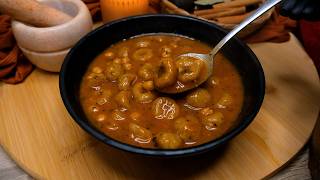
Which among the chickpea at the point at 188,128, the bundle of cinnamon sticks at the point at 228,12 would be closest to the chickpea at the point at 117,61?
the chickpea at the point at 188,128

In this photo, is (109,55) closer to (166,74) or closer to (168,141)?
(166,74)

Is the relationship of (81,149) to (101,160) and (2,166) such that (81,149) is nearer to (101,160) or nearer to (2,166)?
(101,160)

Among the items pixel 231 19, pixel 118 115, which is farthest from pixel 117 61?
pixel 231 19

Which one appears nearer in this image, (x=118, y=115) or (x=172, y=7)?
(x=118, y=115)

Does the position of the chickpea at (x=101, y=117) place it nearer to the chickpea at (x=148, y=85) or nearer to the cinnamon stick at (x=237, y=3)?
the chickpea at (x=148, y=85)

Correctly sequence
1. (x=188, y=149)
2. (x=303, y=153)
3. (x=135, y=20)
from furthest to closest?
1. (x=135, y=20)
2. (x=303, y=153)
3. (x=188, y=149)

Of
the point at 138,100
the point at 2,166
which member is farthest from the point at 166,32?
the point at 2,166
